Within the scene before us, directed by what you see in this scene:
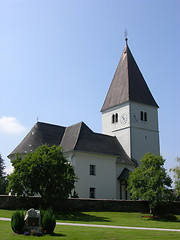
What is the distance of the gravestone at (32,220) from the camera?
15.4 m

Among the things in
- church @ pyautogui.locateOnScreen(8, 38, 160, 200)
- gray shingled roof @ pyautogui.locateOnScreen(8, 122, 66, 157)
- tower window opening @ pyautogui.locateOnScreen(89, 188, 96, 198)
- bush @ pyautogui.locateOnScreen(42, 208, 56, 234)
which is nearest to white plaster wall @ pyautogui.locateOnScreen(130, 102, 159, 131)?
church @ pyautogui.locateOnScreen(8, 38, 160, 200)

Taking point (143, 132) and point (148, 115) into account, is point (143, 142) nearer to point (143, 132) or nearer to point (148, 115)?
point (143, 132)

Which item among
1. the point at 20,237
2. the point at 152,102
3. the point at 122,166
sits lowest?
the point at 20,237

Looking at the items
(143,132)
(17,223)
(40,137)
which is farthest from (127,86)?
(17,223)

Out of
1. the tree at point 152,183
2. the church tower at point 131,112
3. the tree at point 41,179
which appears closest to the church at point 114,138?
the church tower at point 131,112

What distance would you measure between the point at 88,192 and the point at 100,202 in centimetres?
764

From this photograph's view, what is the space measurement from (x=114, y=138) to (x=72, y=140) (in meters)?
9.22

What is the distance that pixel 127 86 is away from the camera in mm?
50031

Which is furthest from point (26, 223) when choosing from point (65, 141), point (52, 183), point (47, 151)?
point (65, 141)

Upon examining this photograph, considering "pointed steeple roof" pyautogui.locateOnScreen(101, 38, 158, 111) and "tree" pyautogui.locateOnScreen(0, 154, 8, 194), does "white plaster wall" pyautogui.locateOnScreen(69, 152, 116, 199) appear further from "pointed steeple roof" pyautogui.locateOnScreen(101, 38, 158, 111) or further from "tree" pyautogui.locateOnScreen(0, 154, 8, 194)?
"tree" pyautogui.locateOnScreen(0, 154, 8, 194)

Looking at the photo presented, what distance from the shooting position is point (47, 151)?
94.0 feet

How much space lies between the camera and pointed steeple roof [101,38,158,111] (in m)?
49.9

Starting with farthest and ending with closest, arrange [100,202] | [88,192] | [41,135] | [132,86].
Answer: [132,86]
[41,135]
[88,192]
[100,202]

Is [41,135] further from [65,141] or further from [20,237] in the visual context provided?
[20,237]
